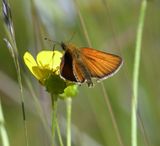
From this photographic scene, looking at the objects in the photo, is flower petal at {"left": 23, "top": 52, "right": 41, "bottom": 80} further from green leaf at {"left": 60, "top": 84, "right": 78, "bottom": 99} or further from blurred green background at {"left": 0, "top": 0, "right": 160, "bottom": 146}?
blurred green background at {"left": 0, "top": 0, "right": 160, "bottom": 146}

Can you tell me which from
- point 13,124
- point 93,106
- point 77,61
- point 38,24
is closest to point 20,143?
point 13,124

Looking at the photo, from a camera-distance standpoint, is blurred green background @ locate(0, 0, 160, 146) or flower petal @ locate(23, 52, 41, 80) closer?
flower petal @ locate(23, 52, 41, 80)

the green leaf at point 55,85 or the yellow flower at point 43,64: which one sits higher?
the yellow flower at point 43,64

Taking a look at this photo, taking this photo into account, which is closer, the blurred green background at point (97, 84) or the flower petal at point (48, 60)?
the flower petal at point (48, 60)

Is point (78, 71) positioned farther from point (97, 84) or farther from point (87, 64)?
point (97, 84)

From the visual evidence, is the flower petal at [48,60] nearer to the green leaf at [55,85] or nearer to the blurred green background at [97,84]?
the green leaf at [55,85]

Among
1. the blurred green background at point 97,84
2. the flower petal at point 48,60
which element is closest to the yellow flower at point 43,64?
the flower petal at point 48,60

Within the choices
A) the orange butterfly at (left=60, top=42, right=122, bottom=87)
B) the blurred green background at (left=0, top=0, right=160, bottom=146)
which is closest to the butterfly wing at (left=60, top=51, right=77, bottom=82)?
the orange butterfly at (left=60, top=42, right=122, bottom=87)

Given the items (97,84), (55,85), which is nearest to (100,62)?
(55,85)
